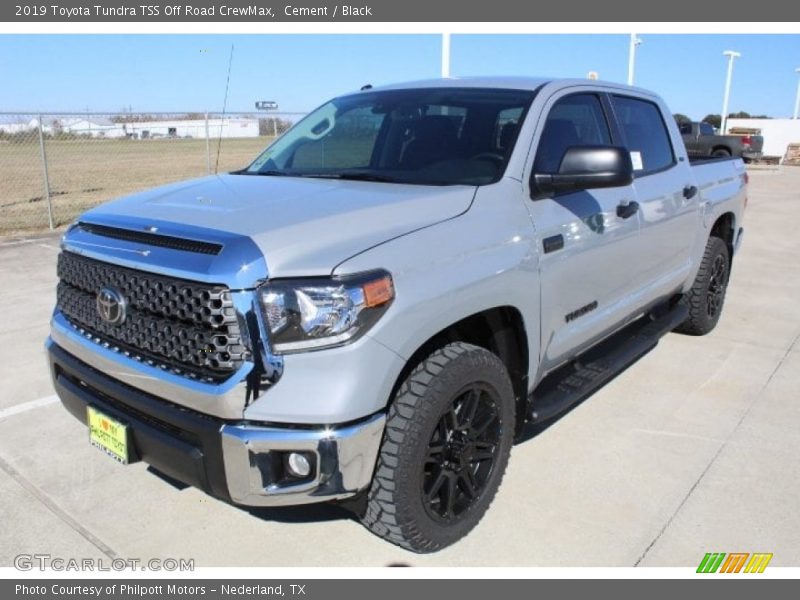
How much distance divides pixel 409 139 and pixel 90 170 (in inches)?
910

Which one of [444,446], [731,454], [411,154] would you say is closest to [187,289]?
[444,446]

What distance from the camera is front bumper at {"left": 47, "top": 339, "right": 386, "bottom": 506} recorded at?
2236 millimetres

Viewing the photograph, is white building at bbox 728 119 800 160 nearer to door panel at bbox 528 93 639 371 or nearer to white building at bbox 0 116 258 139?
white building at bbox 0 116 258 139

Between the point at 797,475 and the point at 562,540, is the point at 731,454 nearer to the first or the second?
the point at 797,475

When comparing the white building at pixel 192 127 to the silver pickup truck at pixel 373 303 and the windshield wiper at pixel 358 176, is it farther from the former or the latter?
the silver pickup truck at pixel 373 303

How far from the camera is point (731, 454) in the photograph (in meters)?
3.71

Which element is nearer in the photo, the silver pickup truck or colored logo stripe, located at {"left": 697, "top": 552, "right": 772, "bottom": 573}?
the silver pickup truck

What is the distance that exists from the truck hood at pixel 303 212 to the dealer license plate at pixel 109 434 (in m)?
0.79

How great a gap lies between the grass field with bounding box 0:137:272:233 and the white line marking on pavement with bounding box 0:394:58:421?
7.88 meters

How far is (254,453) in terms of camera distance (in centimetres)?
224

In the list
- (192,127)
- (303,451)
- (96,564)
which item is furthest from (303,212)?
(192,127)

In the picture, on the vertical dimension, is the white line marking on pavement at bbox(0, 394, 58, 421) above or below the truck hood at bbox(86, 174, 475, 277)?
below

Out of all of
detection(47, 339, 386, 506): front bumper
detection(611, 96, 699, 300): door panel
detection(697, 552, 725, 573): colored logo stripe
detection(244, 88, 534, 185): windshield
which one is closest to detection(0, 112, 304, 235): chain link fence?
detection(244, 88, 534, 185): windshield

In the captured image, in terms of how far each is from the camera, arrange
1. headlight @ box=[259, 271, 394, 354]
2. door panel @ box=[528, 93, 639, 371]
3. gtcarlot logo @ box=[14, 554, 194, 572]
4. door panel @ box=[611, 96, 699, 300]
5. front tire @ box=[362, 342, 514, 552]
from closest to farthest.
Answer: headlight @ box=[259, 271, 394, 354]
front tire @ box=[362, 342, 514, 552]
gtcarlot logo @ box=[14, 554, 194, 572]
door panel @ box=[528, 93, 639, 371]
door panel @ box=[611, 96, 699, 300]
